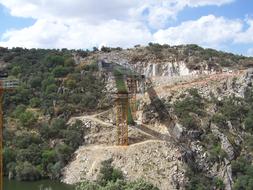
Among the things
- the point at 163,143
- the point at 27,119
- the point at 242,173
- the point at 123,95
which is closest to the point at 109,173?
the point at 163,143

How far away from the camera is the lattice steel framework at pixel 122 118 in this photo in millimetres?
86375

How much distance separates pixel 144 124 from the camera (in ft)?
299

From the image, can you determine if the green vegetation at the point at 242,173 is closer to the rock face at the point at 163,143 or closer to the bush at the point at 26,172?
the rock face at the point at 163,143

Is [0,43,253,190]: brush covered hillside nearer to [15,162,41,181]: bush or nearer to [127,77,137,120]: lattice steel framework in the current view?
[15,162,41,181]: bush

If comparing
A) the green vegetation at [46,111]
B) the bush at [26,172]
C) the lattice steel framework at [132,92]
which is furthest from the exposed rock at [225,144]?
the bush at [26,172]

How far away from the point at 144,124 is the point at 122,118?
191 inches

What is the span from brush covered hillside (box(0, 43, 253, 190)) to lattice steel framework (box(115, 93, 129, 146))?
1.51 m

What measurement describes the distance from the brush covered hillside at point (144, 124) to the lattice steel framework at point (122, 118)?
1507mm

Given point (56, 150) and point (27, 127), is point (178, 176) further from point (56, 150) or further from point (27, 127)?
point (27, 127)

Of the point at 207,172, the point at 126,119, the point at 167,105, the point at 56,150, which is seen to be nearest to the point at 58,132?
the point at 56,150

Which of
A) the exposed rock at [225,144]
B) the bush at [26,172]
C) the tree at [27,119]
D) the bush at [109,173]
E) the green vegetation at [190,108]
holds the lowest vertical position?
the bush at [26,172]

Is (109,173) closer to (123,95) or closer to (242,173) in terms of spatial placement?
(123,95)

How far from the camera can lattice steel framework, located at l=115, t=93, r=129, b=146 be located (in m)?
86.4

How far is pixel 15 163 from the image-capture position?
8588 cm
